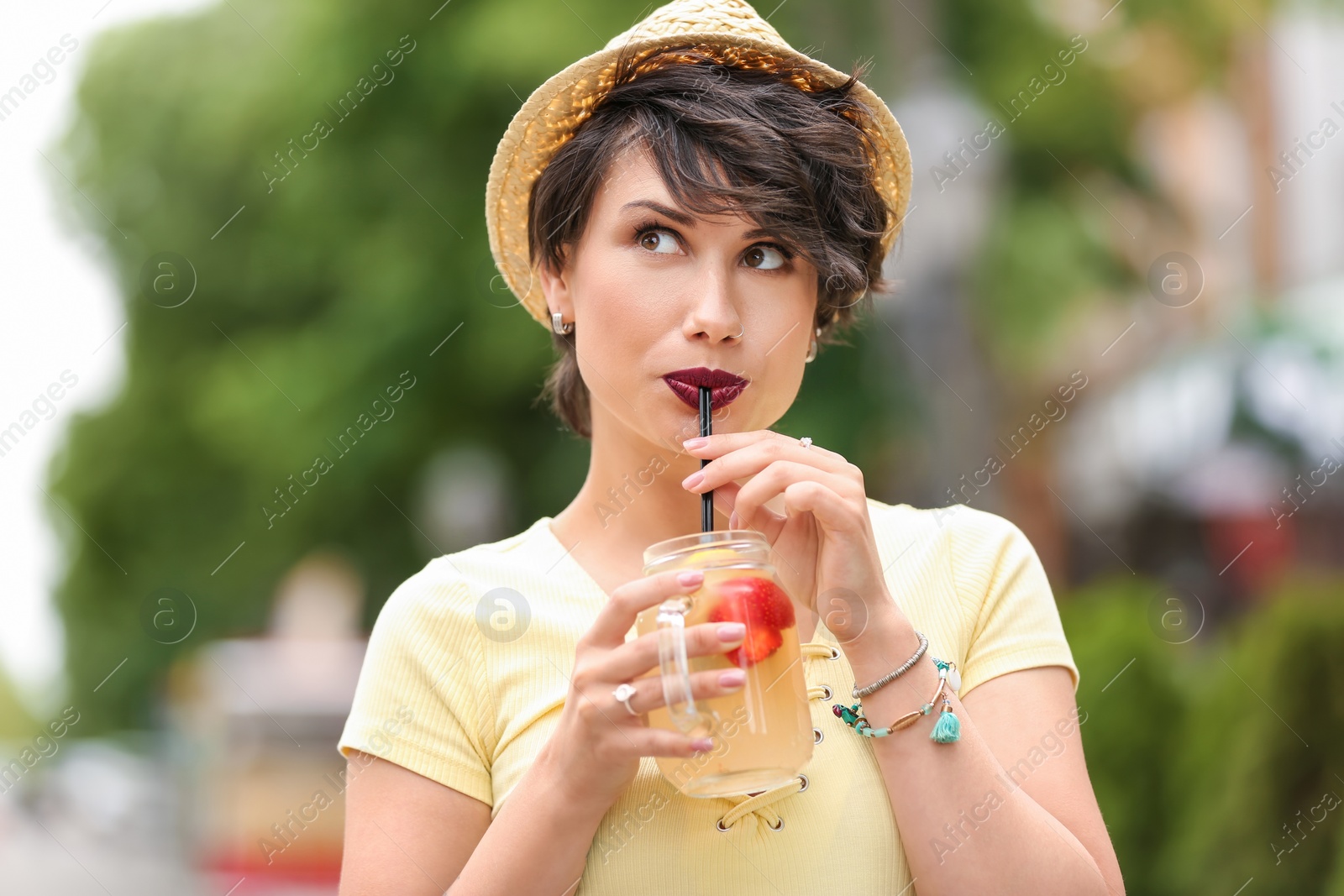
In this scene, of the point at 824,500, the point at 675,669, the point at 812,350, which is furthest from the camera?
the point at 812,350

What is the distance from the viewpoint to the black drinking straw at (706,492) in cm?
187

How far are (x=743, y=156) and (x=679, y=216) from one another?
6.1 inches

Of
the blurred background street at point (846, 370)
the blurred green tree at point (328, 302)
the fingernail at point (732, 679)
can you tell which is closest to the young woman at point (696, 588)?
the fingernail at point (732, 679)

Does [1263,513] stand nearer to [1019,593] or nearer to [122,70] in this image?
[1019,593]

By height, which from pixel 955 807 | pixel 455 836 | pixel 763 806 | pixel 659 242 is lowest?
pixel 455 836

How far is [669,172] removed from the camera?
202 centimetres

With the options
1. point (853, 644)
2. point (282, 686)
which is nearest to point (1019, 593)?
point (853, 644)

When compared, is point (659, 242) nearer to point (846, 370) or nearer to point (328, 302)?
point (846, 370)

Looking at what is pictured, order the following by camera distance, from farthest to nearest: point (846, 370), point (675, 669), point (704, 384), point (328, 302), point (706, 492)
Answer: point (328, 302) → point (846, 370) → point (704, 384) → point (706, 492) → point (675, 669)

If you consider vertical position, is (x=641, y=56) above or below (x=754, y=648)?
above

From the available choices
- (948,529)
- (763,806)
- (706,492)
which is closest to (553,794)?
(763,806)

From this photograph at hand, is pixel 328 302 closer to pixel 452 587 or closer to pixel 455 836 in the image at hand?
pixel 452 587

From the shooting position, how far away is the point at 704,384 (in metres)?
1.98

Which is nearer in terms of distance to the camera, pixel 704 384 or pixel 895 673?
pixel 895 673
